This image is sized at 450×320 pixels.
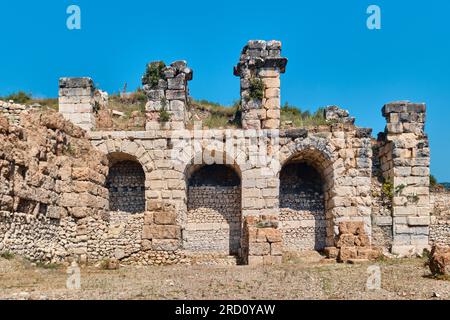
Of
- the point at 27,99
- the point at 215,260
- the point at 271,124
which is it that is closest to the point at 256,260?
the point at 215,260

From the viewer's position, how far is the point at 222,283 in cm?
1161

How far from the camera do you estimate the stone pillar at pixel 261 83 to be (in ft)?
62.1

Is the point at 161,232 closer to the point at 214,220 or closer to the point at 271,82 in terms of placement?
the point at 214,220

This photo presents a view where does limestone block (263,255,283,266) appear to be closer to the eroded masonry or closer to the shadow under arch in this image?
the eroded masonry

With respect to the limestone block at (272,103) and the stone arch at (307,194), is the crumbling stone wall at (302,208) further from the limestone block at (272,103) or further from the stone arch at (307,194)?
the limestone block at (272,103)

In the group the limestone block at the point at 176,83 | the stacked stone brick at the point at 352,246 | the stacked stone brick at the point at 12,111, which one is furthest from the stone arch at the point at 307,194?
the stacked stone brick at the point at 12,111

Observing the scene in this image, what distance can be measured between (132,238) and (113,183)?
268 cm

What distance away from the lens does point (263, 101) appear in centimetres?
1903

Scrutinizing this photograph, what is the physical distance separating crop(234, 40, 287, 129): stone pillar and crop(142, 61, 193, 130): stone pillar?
6.55 feet

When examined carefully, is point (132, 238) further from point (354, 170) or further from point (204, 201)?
point (354, 170)

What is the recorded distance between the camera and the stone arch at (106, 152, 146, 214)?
19.5 m

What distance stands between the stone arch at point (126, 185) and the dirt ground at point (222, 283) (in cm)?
441

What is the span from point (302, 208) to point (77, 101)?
8.51 m
